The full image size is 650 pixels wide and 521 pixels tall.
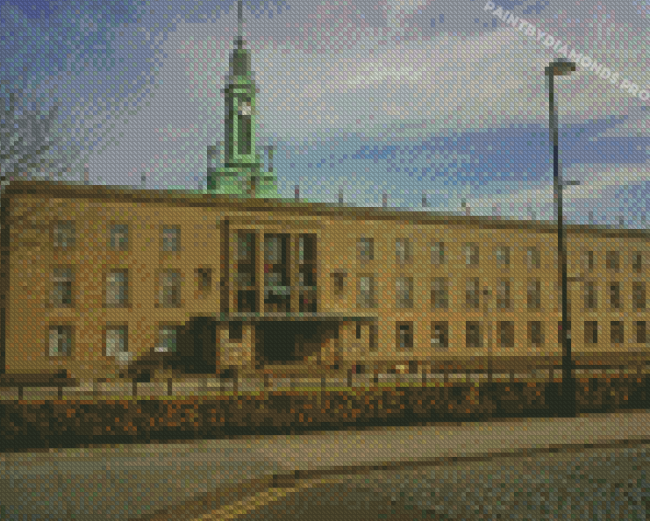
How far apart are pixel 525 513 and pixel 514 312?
4969cm

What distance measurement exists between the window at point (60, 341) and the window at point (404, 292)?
72.0ft

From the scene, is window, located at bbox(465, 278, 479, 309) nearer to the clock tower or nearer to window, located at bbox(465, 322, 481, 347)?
window, located at bbox(465, 322, 481, 347)

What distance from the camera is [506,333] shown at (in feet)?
192

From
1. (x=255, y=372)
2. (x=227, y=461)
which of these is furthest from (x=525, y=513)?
(x=255, y=372)

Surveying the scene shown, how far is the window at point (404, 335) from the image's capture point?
54.1 m

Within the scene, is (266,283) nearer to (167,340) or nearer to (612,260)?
(167,340)

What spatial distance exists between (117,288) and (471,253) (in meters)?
25.6

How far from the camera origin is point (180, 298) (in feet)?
159

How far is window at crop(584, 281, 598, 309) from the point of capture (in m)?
62.4

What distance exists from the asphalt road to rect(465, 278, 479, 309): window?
4213cm

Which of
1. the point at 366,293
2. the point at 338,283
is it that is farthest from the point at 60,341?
the point at 366,293

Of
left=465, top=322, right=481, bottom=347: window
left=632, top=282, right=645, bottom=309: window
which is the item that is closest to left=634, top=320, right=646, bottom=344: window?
left=632, top=282, right=645, bottom=309: window

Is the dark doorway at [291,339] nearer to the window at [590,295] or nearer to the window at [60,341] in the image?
the window at [60,341]

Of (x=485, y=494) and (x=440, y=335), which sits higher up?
(x=440, y=335)
